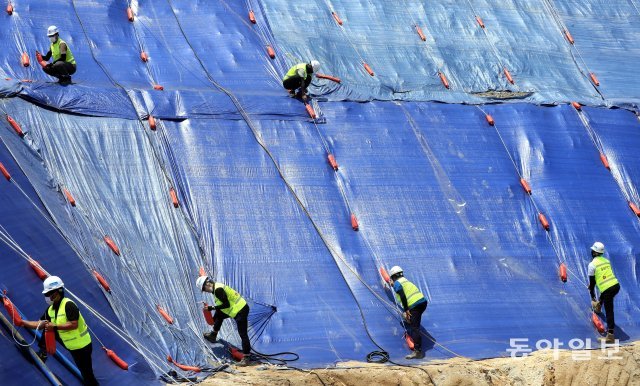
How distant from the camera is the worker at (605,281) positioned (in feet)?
42.8

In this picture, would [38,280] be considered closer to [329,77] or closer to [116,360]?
[116,360]

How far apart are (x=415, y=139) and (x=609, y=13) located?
6842 mm

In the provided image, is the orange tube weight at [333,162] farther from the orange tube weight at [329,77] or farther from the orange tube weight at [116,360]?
the orange tube weight at [116,360]

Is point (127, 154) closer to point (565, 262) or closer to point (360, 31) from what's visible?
point (360, 31)

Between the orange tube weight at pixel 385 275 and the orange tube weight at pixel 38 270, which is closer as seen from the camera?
the orange tube weight at pixel 38 270

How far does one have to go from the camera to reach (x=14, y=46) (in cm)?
1543

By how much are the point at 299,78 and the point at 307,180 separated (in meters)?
2.02

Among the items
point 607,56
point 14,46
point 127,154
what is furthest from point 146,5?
point 607,56

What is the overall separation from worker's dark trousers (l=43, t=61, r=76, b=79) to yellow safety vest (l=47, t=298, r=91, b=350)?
5844mm

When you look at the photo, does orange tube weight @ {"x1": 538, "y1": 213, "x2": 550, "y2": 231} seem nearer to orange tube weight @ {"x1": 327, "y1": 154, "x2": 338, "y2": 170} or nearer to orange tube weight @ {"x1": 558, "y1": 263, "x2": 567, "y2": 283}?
orange tube weight @ {"x1": 558, "y1": 263, "x2": 567, "y2": 283}

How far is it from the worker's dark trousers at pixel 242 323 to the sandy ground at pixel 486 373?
271 mm

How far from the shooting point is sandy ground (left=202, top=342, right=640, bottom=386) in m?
11.5

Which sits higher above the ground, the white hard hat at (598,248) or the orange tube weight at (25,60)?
the orange tube weight at (25,60)

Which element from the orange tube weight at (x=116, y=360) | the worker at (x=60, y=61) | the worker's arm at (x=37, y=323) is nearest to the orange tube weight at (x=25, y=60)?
the worker at (x=60, y=61)
